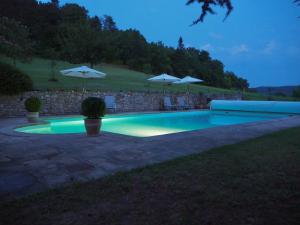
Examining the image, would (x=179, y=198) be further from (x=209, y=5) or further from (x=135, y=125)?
(x=135, y=125)

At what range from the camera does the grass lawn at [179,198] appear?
2.46 m

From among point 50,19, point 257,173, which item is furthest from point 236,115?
point 50,19

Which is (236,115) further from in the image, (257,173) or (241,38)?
(241,38)

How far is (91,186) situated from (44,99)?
10.6 meters

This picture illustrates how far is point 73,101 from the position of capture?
45.9 feet

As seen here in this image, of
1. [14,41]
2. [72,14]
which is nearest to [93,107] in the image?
[14,41]

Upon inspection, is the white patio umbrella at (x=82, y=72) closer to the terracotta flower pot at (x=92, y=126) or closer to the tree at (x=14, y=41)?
A: the tree at (x=14, y=41)

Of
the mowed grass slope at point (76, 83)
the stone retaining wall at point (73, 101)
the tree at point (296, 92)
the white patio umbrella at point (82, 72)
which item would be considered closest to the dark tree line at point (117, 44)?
the mowed grass slope at point (76, 83)

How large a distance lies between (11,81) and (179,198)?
1073cm

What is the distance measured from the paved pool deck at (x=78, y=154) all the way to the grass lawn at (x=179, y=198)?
1.33 ft

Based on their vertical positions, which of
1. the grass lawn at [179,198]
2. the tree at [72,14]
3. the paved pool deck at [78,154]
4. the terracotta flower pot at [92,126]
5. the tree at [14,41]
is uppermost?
the tree at [72,14]

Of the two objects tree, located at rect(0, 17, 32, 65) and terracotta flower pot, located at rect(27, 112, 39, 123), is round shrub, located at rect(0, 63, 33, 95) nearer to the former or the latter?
terracotta flower pot, located at rect(27, 112, 39, 123)

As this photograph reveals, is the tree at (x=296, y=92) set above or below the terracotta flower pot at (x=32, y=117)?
above

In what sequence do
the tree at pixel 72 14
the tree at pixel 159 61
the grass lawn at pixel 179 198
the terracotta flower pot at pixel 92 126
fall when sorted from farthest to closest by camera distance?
the tree at pixel 72 14
the tree at pixel 159 61
the terracotta flower pot at pixel 92 126
the grass lawn at pixel 179 198
